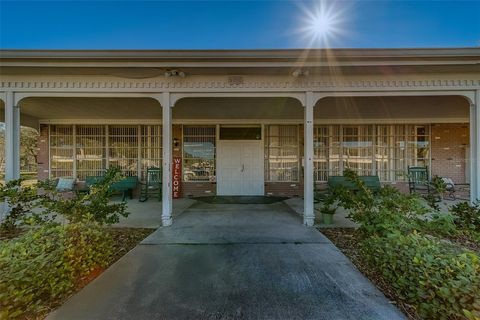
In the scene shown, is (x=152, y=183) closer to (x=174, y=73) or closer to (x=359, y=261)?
(x=174, y=73)

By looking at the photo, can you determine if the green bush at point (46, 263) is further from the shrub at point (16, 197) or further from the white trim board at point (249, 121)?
the white trim board at point (249, 121)

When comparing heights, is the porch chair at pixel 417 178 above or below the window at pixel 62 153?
below

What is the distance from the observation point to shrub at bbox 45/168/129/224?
2.86 m

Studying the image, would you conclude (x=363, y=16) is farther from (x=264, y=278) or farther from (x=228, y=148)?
(x=264, y=278)

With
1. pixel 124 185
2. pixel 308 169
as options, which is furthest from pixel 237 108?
pixel 124 185

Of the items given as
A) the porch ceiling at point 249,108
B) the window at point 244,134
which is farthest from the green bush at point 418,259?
the window at point 244,134

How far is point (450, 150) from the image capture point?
785cm

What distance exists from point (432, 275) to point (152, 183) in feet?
23.5

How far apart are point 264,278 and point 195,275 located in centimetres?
79

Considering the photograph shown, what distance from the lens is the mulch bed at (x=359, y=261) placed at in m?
2.04

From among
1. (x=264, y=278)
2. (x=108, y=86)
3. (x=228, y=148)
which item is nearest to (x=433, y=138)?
(x=228, y=148)

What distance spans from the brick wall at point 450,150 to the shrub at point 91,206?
966 centimetres

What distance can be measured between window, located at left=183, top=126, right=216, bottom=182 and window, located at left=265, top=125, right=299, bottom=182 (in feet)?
6.34

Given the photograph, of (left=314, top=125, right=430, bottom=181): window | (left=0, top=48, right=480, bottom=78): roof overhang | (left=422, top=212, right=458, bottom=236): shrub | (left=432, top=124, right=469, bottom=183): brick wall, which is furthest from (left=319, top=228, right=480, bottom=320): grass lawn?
(left=432, top=124, right=469, bottom=183): brick wall
